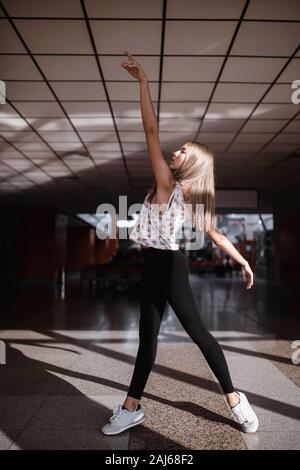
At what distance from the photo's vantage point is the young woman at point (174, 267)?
5.28ft

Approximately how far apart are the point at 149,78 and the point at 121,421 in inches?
139

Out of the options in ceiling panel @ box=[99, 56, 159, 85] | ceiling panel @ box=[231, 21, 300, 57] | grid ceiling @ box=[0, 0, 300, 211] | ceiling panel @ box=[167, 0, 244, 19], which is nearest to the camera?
ceiling panel @ box=[167, 0, 244, 19]

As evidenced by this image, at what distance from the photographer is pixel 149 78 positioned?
4082 millimetres

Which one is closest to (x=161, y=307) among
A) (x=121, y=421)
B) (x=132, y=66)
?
(x=121, y=421)

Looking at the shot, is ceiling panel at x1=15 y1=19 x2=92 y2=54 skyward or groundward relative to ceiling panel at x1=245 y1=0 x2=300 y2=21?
groundward

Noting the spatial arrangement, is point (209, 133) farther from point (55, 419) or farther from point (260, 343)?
point (55, 419)

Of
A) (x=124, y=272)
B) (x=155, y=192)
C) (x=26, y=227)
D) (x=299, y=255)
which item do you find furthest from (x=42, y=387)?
(x=26, y=227)

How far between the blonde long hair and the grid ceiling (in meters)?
1.95

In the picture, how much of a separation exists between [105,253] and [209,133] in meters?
21.6

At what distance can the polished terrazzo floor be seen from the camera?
1557mm

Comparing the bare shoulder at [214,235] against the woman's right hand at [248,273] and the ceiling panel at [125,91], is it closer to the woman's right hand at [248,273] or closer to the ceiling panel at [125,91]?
the woman's right hand at [248,273]

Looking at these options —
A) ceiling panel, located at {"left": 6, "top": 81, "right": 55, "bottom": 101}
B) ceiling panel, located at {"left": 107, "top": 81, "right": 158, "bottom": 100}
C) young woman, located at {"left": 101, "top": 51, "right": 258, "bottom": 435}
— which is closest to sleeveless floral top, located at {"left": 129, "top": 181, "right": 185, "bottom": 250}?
young woman, located at {"left": 101, "top": 51, "right": 258, "bottom": 435}

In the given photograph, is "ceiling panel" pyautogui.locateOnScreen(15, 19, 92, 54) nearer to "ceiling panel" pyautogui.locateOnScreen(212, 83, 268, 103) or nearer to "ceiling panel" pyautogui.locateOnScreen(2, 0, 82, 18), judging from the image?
"ceiling panel" pyautogui.locateOnScreen(2, 0, 82, 18)

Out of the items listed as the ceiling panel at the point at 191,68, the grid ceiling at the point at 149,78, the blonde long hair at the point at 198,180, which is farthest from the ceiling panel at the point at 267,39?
the blonde long hair at the point at 198,180
